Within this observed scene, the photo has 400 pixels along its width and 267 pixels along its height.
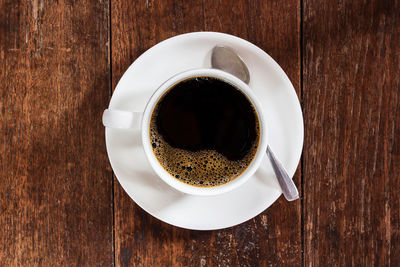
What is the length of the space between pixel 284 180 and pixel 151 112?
278mm

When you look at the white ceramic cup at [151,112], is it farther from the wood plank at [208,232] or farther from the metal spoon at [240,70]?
the wood plank at [208,232]

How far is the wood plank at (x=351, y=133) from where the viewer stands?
81 centimetres

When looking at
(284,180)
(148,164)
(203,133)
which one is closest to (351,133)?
(284,180)

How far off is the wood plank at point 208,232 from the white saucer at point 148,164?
114 mm

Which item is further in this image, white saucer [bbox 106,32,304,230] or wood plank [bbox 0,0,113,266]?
wood plank [bbox 0,0,113,266]

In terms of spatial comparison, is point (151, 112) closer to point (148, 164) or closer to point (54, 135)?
point (148, 164)

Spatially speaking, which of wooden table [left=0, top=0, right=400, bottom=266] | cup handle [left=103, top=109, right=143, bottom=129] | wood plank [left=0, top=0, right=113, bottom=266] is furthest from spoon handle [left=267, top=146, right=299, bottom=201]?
wood plank [left=0, top=0, right=113, bottom=266]

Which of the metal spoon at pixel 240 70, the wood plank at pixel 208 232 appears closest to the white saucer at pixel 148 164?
the metal spoon at pixel 240 70

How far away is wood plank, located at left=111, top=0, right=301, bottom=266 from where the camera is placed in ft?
2.62

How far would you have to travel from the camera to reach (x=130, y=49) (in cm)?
80

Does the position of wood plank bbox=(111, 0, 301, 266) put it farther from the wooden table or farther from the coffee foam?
the coffee foam

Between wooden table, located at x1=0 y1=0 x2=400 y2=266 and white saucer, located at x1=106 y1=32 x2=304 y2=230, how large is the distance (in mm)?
114

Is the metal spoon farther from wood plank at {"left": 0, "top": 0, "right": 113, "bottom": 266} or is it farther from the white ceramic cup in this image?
wood plank at {"left": 0, "top": 0, "right": 113, "bottom": 266}

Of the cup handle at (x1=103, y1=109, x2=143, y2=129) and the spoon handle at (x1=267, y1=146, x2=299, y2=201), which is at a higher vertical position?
the cup handle at (x1=103, y1=109, x2=143, y2=129)
